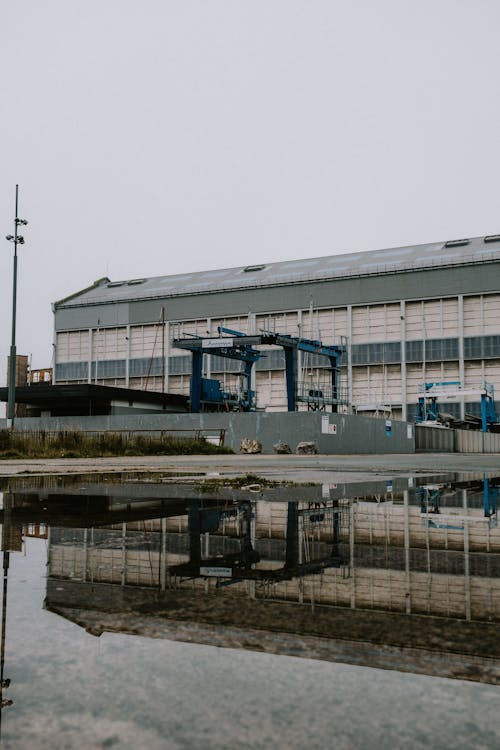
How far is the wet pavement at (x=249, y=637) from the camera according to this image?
1598mm

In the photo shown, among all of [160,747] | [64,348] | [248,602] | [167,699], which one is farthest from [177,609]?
[64,348]

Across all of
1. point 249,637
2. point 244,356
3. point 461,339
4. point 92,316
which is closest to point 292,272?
point 461,339

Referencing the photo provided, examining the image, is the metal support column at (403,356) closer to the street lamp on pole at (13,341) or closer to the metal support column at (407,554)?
the street lamp on pole at (13,341)

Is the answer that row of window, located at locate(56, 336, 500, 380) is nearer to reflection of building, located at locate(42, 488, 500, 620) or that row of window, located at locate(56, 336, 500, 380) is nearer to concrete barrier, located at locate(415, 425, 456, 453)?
concrete barrier, located at locate(415, 425, 456, 453)

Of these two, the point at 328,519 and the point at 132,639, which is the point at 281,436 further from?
the point at 132,639

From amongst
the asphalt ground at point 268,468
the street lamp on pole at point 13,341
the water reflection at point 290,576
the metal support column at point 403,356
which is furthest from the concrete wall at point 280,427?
the water reflection at point 290,576

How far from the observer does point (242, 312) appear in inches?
2564

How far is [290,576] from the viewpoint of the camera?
10.9ft

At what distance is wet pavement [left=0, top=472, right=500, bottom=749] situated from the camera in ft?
5.24

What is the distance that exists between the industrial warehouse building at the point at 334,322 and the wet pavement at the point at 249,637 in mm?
51010

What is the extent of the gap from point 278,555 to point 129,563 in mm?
888

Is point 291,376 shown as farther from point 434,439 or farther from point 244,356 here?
point 434,439

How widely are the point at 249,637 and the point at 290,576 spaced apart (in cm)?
110

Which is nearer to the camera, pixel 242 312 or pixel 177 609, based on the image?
pixel 177 609
